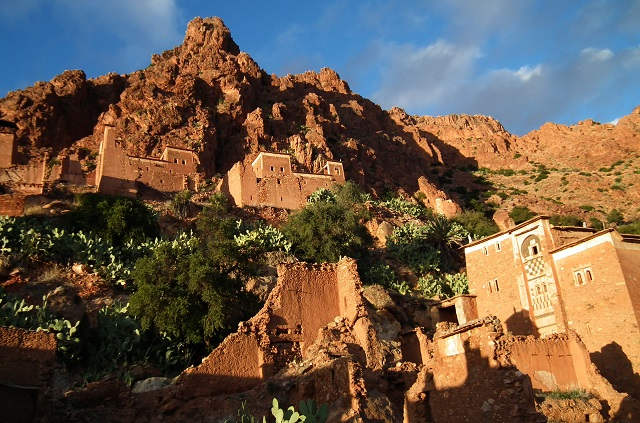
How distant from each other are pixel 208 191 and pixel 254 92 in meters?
24.9

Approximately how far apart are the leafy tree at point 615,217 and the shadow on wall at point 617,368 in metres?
39.9

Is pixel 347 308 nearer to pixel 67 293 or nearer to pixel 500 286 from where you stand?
pixel 67 293

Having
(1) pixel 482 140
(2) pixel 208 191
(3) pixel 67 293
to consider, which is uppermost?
(1) pixel 482 140

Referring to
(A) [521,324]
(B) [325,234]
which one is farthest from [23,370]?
(A) [521,324]

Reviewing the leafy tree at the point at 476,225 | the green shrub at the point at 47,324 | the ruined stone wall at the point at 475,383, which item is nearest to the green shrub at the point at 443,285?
the leafy tree at the point at 476,225

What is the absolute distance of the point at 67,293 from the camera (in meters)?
21.0

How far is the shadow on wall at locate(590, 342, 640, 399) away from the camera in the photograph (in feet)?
78.8

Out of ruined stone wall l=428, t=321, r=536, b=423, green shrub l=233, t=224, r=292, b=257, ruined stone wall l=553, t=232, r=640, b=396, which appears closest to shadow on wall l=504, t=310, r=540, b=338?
ruined stone wall l=553, t=232, r=640, b=396

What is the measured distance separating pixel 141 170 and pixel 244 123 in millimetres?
17647

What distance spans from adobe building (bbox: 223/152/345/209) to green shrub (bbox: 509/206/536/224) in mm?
22256

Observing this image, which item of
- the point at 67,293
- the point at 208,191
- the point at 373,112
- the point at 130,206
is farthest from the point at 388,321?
the point at 373,112

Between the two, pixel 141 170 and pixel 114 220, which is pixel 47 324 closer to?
pixel 114 220

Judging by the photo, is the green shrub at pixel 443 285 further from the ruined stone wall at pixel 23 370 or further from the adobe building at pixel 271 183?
the ruined stone wall at pixel 23 370

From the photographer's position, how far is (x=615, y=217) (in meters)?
62.9
